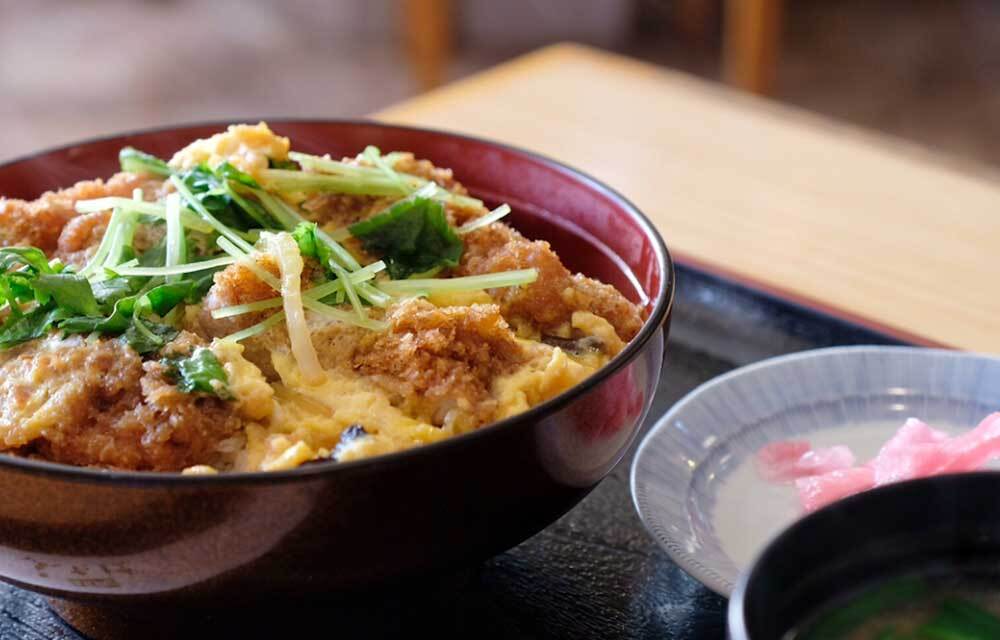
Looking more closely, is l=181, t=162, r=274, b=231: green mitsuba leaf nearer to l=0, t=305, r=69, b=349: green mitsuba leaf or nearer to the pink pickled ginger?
l=0, t=305, r=69, b=349: green mitsuba leaf

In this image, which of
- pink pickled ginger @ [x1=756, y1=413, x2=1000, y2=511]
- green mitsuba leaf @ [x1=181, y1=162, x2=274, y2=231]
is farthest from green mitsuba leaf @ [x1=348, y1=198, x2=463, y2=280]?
pink pickled ginger @ [x1=756, y1=413, x2=1000, y2=511]

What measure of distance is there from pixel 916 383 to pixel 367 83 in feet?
13.7

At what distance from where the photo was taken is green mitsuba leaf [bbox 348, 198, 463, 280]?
140 centimetres

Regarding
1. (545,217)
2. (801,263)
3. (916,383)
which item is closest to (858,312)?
(801,263)

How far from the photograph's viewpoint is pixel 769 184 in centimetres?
234

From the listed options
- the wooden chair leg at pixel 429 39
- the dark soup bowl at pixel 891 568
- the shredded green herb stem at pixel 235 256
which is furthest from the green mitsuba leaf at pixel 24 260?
the wooden chair leg at pixel 429 39

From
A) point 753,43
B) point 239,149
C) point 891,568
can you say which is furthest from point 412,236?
point 753,43

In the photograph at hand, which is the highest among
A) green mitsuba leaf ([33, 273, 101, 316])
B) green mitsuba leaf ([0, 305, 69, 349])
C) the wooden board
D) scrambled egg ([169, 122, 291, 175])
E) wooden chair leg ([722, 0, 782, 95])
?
scrambled egg ([169, 122, 291, 175])

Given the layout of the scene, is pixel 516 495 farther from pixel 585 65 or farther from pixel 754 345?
pixel 585 65

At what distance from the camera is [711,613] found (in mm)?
1283

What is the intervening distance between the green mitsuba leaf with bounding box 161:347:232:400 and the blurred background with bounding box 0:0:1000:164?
354cm

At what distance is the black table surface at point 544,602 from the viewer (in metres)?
1.22

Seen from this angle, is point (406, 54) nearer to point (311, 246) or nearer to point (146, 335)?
point (311, 246)

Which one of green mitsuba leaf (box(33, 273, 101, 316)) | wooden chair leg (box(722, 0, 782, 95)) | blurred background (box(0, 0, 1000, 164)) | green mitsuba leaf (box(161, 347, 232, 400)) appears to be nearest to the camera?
green mitsuba leaf (box(161, 347, 232, 400))
